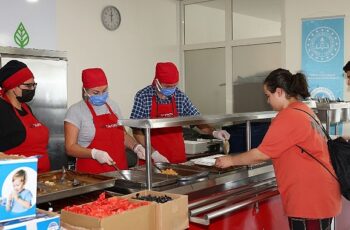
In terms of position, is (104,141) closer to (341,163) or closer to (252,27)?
(341,163)

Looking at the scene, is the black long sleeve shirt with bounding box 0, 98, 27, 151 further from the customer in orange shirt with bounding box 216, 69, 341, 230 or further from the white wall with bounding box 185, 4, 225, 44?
the white wall with bounding box 185, 4, 225, 44

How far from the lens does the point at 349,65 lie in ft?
12.8

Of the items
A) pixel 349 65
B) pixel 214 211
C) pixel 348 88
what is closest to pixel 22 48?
pixel 214 211

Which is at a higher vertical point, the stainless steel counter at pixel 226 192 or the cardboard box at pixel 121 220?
the cardboard box at pixel 121 220

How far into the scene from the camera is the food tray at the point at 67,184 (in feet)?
6.63

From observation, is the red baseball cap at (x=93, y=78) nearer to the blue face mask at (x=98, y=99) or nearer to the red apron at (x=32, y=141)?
the blue face mask at (x=98, y=99)

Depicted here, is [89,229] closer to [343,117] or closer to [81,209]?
[81,209]

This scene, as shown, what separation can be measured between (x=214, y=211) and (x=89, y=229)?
861mm

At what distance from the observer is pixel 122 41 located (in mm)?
5453

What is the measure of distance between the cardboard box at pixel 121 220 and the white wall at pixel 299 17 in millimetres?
3861

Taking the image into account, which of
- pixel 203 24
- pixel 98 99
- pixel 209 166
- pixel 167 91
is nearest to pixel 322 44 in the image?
pixel 203 24

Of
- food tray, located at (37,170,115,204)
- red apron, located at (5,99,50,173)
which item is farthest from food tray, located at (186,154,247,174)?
red apron, located at (5,99,50,173)

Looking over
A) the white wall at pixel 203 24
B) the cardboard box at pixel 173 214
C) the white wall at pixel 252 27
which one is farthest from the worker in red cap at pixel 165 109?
the white wall at pixel 203 24

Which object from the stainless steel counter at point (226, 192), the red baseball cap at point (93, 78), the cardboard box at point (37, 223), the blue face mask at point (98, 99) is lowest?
the stainless steel counter at point (226, 192)
